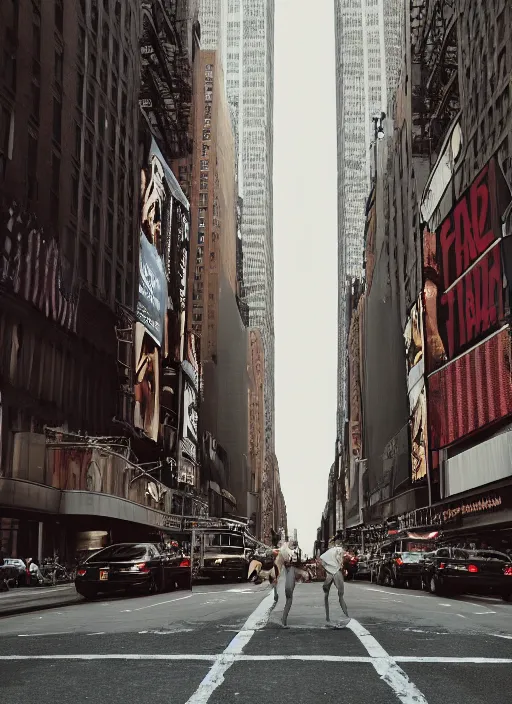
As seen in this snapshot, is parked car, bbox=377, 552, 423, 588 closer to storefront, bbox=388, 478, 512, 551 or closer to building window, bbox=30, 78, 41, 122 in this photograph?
storefront, bbox=388, 478, 512, 551

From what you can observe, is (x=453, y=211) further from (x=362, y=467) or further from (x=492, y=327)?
(x=362, y=467)

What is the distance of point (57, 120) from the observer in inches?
2125

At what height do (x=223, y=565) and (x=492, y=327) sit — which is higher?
(x=492, y=327)

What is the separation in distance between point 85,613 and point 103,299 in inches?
1778

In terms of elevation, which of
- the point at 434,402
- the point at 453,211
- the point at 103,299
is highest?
the point at 453,211

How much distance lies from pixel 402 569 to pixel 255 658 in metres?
22.1

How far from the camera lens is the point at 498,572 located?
23828 mm

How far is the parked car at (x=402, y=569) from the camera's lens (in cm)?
3042

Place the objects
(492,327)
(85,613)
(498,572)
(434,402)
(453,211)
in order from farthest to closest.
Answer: (434,402)
(453,211)
(492,327)
(498,572)
(85,613)

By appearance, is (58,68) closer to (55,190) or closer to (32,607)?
(55,190)

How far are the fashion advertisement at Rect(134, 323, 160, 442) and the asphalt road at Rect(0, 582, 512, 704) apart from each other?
50.4 metres

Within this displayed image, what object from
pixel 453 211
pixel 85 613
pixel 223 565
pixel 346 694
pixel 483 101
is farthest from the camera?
pixel 453 211

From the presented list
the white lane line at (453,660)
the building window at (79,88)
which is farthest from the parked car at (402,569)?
the building window at (79,88)

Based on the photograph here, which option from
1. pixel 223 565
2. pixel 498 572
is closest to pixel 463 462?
pixel 223 565
